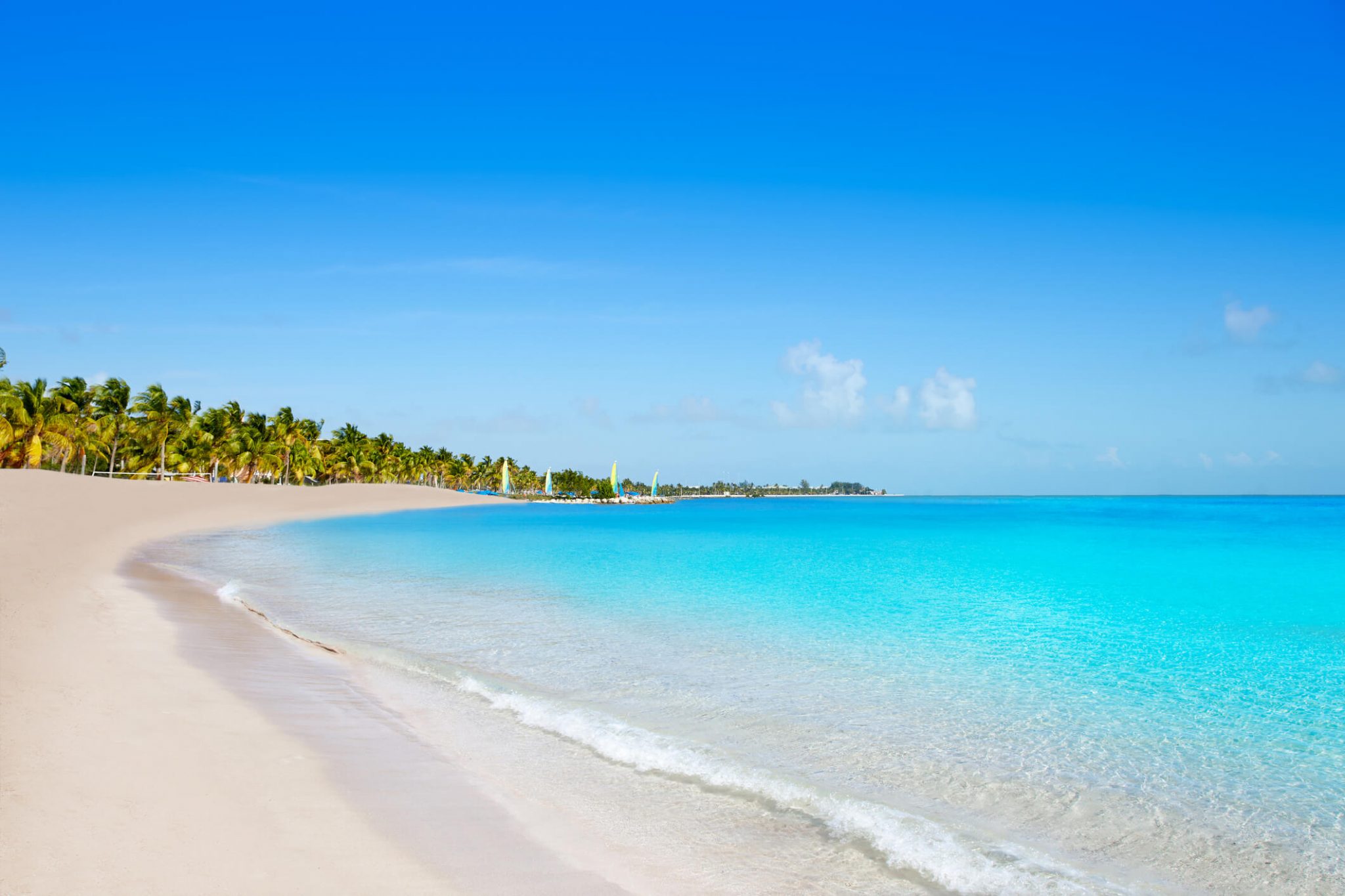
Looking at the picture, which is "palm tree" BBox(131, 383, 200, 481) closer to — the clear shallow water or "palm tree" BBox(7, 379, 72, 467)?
"palm tree" BBox(7, 379, 72, 467)

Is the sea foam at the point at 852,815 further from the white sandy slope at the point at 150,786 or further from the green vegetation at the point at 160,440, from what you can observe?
the green vegetation at the point at 160,440

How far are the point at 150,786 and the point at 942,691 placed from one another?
9.95 metres

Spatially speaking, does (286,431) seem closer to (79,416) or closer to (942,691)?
(79,416)

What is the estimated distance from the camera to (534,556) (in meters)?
34.8

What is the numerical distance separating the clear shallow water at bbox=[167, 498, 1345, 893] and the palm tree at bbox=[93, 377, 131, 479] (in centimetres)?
5449

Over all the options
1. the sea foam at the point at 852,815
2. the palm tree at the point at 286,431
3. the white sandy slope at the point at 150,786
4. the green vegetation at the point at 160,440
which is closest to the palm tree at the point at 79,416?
the green vegetation at the point at 160,440

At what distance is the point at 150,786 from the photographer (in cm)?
612

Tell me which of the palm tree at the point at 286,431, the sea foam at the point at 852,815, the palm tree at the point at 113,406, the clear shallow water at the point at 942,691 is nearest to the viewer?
the sea foam at the point at 852,815

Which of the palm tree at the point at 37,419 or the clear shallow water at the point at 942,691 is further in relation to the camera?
the palm tree at the point at 37,419

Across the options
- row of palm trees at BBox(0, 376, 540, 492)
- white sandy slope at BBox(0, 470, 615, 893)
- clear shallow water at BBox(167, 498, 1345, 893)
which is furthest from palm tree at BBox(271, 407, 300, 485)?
white sandy slope at BBox(0, 470, 615, 893)

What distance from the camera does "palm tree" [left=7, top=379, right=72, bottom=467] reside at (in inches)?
2365

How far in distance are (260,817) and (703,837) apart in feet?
11.1

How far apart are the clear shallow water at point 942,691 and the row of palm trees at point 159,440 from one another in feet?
160

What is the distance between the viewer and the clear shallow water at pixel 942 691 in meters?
6.59
